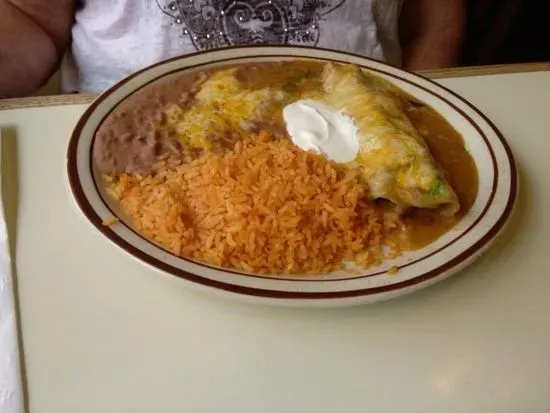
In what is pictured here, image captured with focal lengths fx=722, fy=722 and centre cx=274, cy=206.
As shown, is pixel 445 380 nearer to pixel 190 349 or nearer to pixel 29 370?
pixel 190 349

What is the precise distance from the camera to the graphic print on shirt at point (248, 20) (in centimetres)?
121

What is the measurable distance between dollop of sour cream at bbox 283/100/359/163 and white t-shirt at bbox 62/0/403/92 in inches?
9.8

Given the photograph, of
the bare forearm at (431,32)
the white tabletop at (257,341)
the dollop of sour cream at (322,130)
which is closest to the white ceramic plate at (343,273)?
Result: the white tabletop at (257,341)

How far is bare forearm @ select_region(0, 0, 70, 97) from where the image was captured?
1174mm

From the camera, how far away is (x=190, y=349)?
79cm

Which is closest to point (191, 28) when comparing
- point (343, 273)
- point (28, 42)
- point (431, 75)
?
point (28, 42)

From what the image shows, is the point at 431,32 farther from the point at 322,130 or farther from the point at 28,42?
the point at 28,42

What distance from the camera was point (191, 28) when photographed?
123 centimetres

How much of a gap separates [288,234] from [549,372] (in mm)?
326

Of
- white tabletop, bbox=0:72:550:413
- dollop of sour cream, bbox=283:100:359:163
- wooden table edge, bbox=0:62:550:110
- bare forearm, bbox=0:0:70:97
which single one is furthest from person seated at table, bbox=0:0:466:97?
white tabletop, bbox=0:72:550:413

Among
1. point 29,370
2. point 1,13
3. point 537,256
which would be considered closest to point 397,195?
point 537,256

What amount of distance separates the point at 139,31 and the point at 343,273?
63cm

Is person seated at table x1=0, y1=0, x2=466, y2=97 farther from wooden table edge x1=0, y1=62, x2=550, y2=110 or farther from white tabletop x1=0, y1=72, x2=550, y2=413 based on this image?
white tabletop x1=0, y1=72, x2=550, y2=413

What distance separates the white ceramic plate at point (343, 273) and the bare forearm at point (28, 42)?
25cm
